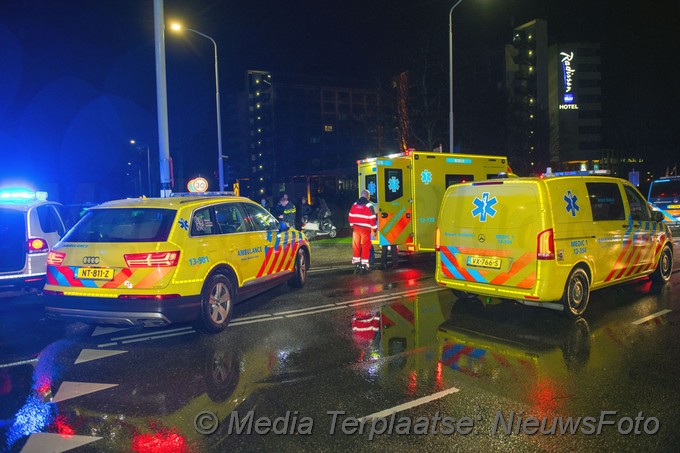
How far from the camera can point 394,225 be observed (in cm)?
1177

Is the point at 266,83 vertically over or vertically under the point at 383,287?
over

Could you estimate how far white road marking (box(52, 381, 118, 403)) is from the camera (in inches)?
178

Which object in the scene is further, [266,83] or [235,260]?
[266,83]

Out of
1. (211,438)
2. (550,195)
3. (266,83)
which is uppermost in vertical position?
(266,83)

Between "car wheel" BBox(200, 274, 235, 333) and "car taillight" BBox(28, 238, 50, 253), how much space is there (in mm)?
3577

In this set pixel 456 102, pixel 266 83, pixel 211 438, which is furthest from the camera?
pixel 456 102

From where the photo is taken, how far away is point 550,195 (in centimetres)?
651

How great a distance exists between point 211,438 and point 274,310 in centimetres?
408

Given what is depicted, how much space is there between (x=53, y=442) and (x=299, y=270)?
19.5ft

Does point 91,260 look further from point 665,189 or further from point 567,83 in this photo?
point 567,83

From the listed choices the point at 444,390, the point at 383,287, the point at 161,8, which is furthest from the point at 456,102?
the point at 444,390

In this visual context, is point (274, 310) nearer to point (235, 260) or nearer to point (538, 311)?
point (235, 260)

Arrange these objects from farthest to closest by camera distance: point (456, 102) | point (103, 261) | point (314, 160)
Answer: point (314, 160)
point (456, 102)
point (103, 261)

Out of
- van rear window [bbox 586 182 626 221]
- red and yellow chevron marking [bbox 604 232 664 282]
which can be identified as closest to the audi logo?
van rear window [bbox 586 182 626 221]
